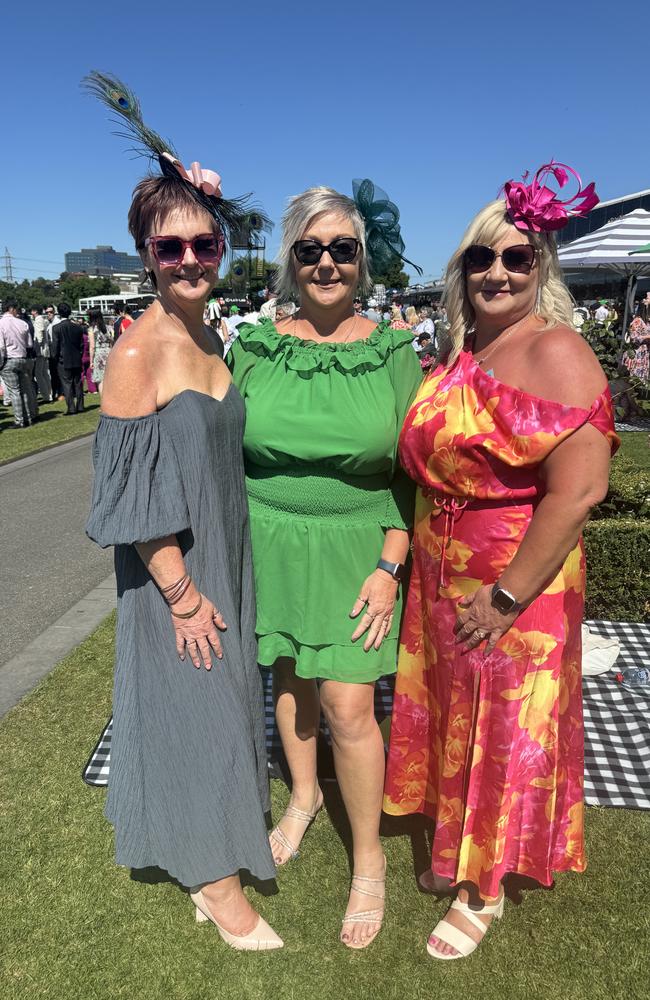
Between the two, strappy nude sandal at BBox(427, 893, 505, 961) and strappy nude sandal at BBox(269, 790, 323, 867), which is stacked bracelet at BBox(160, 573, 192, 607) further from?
strappy nude sandal at BBox(427, 893, 505, 961)

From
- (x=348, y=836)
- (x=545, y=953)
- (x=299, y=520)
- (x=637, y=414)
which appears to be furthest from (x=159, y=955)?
(x=637, y=414)

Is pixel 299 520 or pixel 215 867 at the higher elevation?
pixel 299 520

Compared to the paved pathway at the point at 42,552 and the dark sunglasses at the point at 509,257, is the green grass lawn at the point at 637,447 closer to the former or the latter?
the paved pathway at the point at 42,552

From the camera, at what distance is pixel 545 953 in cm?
214

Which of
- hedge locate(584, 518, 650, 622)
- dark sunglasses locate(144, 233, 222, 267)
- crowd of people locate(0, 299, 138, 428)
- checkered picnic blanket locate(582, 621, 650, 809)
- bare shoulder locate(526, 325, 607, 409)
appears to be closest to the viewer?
bare shoulder locate(526, 325, 607, 409)

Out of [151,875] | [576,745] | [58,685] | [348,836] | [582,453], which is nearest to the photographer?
[582,453]

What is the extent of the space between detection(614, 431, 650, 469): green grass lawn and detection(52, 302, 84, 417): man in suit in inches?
366

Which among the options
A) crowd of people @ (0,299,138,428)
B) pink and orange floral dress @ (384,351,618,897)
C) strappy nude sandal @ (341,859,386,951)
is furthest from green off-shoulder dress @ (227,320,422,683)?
crowd of people @ (0,299,138,428)

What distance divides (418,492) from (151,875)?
65.6 inches

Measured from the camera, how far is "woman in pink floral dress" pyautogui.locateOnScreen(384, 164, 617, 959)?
1.79 meters

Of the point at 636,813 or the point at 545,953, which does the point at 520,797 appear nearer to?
the point at 545,953

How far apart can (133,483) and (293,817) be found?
1.60 m

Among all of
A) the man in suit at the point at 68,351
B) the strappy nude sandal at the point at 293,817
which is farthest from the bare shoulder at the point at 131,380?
the man in suit at the point at 68,351

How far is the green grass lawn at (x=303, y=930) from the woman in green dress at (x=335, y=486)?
15 centimetres
